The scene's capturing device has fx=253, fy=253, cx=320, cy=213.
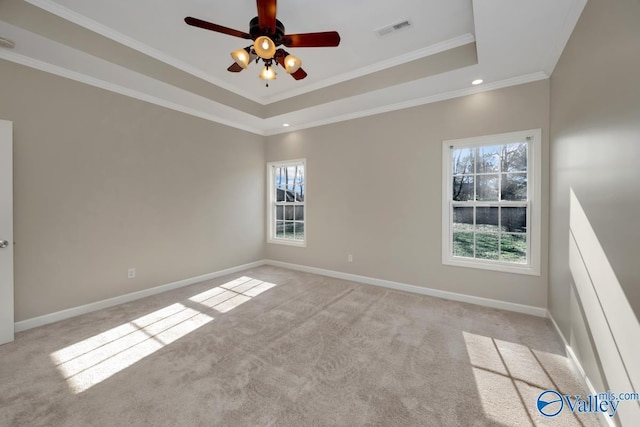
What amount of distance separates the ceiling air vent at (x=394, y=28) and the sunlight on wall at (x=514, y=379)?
3164mm

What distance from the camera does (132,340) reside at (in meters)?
2.41

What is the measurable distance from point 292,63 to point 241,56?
0.44 metres

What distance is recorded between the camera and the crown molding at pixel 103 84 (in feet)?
8.33

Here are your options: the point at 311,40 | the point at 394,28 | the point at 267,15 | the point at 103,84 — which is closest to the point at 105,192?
the point at 103,84

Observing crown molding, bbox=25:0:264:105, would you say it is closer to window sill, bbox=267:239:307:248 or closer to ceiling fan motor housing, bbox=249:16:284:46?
ceiling fan motor housing, bbox=249:16:284:46

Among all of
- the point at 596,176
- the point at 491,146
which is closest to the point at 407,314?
the point at 596,176

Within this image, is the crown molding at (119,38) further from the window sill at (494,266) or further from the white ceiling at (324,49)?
the window sill at (494,266)

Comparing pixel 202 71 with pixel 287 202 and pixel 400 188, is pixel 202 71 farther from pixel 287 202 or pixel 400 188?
pixel 400 188

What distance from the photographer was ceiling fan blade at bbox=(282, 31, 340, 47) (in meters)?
2.04

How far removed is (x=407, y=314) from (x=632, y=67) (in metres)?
2.64

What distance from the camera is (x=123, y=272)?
3.33m

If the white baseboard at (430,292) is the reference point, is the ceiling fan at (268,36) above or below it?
above

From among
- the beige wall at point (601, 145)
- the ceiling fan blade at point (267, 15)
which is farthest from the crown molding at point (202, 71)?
the ceiling fan blade at point (267, 15)

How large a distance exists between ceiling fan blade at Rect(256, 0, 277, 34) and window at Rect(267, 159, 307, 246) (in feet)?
9.33
